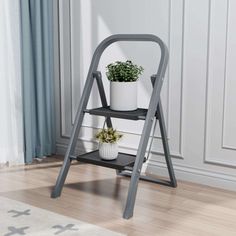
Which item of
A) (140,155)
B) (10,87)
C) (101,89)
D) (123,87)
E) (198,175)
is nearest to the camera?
(140,155)

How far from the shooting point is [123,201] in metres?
2.44

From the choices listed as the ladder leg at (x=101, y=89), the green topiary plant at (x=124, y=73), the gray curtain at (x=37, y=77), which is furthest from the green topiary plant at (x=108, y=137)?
the gray curtain at (x=37, y=77)

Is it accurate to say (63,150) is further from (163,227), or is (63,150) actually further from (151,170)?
(163,227)

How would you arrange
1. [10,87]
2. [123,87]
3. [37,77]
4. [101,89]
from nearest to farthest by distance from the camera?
[123,87]
[101,89]
[10,87]
[37,77]

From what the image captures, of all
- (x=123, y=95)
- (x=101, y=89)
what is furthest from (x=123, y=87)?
(x=101, y=89)

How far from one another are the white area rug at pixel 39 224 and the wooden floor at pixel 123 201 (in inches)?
2.7

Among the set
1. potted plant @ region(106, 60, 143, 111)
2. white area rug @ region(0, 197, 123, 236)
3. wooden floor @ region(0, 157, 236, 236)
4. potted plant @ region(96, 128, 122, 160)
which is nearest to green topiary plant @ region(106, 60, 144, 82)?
potted plant @ region(106, 60, 143, 111)

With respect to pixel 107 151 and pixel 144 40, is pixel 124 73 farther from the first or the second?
pixel 107 151

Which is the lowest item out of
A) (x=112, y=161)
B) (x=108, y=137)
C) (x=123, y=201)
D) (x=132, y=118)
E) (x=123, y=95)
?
(x=123, y=201)

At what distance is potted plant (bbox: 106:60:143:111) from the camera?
2420mm

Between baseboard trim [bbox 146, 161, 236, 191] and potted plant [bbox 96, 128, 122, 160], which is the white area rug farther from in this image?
baseboard trim [bbox 146, 161, 236, 191]

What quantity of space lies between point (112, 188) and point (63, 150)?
0.88 meters

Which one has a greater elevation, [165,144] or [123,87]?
[123,87]

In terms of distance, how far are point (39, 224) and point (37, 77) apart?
1365 mm
